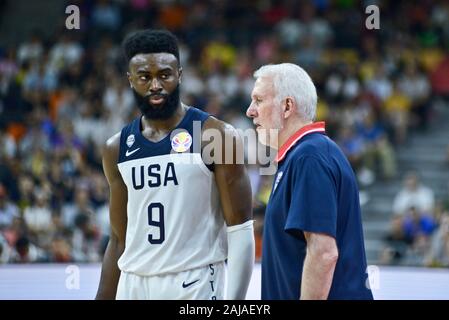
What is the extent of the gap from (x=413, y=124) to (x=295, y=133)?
1023 cm

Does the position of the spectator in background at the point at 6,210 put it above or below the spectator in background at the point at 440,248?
above

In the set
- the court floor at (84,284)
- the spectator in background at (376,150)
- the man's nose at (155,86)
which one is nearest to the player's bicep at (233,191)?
the man's nose at (155,86)

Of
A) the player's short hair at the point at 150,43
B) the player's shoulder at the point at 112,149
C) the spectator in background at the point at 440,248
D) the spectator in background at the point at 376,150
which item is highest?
the player's short hair at the point at 150,43

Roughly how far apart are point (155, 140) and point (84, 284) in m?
2.63

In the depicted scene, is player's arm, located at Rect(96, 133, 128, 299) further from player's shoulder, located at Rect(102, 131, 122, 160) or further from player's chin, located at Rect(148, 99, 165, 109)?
player's chin, located at Rect(148, 99, 165, 109)

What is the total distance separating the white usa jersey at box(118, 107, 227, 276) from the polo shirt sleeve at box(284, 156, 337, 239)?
2.13 ft


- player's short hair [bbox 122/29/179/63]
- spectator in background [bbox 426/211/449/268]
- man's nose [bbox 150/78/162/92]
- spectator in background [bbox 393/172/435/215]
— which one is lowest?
spectator in background [bbox 426/211/449/268]

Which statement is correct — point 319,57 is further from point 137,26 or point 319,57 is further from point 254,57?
point 137,26

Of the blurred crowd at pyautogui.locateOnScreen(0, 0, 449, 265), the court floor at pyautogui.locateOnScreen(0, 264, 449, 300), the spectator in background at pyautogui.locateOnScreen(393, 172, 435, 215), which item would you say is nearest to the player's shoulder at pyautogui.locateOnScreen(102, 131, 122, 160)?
the court floor at pyautogui.locateOnScreen(0, 264, 449, 300)

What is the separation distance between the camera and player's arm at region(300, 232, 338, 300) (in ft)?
11.7

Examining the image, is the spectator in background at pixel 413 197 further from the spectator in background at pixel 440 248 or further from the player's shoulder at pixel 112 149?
the player's shoulder at pixel 112 149

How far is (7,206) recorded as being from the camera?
10617 mm

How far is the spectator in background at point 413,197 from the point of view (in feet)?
37.7
